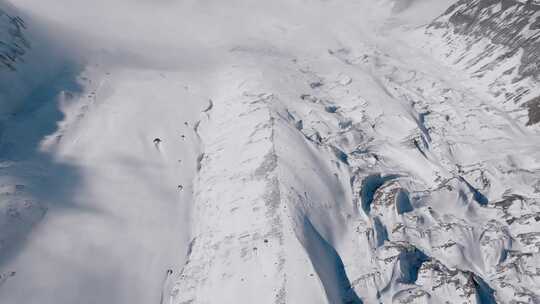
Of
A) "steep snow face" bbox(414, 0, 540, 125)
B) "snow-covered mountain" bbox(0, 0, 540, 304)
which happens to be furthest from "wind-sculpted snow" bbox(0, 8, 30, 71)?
"steep snow face" bbox(414, 0, 540, 125)

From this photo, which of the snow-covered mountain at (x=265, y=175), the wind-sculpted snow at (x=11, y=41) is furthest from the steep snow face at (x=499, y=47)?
the wind-sculpted snow at (x=11, y=41)

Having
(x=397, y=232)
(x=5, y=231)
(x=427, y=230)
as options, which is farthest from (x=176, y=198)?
(x=427, y=230)

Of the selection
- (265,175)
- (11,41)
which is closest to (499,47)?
(265,175)

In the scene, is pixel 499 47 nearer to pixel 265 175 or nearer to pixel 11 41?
pixel 265 175

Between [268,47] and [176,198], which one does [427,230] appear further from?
[268,47]

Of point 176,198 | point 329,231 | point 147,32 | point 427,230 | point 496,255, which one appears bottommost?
point 496,255

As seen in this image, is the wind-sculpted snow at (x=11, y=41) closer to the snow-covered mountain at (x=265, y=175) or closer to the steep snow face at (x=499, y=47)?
the snow-covered mountain at (x=265, y=175)

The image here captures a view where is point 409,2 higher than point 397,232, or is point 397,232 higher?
point 409,2
